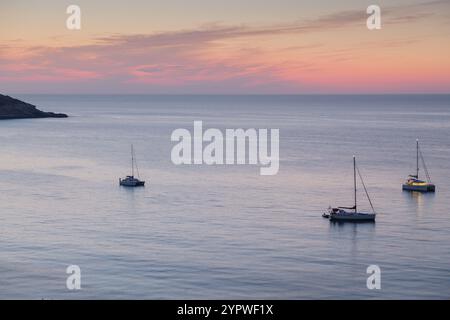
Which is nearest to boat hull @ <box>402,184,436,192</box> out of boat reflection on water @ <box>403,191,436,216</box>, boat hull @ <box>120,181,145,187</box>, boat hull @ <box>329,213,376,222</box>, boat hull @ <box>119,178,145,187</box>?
boat reflection on water @ <box>403,191,436,216</box>

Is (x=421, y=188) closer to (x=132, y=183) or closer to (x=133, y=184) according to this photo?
(x=133, y=184)

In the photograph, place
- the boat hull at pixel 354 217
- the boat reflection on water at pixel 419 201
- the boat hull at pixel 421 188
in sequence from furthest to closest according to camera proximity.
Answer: the boat hull at pixel 421 188
the boat reflection on water at pixel 419 201
the boat hull at pixel 354 217

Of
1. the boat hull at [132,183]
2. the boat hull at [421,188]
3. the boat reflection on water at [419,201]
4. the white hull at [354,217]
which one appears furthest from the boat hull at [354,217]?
the boat hull at [132,183]

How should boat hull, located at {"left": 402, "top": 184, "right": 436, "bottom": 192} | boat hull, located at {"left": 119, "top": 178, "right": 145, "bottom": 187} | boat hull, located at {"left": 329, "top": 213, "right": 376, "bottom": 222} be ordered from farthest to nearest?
boat hull, located at {"left": 119, "top": 178, "right": 145, "bottom": 187} → boat hull, located at {"left": 402, "top": 184, "right": 436, "bottom": 192} → boat hull, located at {"left": 329, "top": 213, "right": 376, "bottom": 222}

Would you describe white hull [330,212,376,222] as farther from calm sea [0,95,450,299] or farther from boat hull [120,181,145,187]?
boat hull [120,181,145,187]

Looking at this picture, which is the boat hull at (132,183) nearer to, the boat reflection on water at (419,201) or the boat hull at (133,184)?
the boat hull at (133,184)

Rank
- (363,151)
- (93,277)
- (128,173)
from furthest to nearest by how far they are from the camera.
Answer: (363,151), (128,173), (93,277)

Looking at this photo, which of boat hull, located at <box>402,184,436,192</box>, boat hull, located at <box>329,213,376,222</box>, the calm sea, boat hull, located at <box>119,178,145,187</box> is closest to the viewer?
the calm sea

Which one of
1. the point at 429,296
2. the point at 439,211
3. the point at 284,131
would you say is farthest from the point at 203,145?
the point at 429,296

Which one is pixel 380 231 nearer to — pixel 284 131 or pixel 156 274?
pixel 156 274

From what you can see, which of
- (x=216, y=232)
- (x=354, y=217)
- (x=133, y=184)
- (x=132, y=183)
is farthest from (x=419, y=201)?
(x=132, y=183)

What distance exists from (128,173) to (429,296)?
233 feet
